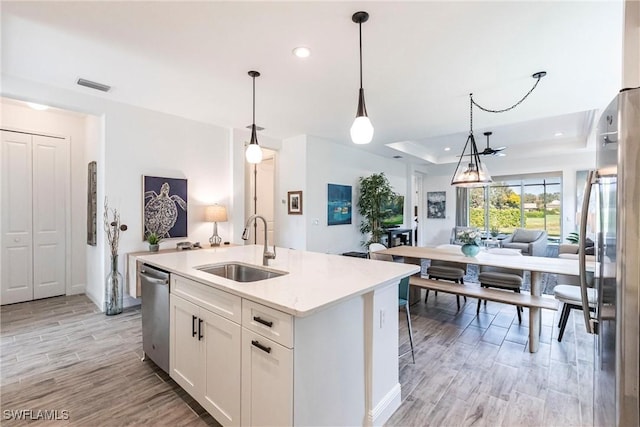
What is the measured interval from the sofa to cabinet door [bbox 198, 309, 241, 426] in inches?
291

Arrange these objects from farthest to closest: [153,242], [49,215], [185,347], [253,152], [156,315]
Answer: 1. [49,215]
2. [153,242]
3. [253,152]
4. [156,315]
5. [185,347]

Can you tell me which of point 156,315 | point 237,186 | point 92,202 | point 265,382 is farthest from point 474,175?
point 92,202

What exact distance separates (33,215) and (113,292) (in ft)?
5.76

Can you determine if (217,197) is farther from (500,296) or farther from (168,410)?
(500,296)

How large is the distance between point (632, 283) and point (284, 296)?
1.35m

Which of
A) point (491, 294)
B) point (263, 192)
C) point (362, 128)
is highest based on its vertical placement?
point (362, 128)

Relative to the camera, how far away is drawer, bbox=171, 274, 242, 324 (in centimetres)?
165

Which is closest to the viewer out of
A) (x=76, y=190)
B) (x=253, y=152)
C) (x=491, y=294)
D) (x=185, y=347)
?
(x=185, y=347)

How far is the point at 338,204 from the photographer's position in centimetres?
633

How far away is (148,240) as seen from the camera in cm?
404

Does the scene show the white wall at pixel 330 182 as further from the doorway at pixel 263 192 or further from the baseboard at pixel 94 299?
the baseboard at pixel 94 299

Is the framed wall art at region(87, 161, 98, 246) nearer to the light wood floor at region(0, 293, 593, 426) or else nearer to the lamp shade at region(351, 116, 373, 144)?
the light wood floor at region(0, 293, 593, 426)

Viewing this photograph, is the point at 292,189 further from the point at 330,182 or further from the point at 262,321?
the point at 262,321

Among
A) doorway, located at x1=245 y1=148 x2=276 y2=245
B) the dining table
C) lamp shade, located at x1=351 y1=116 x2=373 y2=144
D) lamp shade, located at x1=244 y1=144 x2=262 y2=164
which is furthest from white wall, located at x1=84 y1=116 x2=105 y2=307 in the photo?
the dining table
